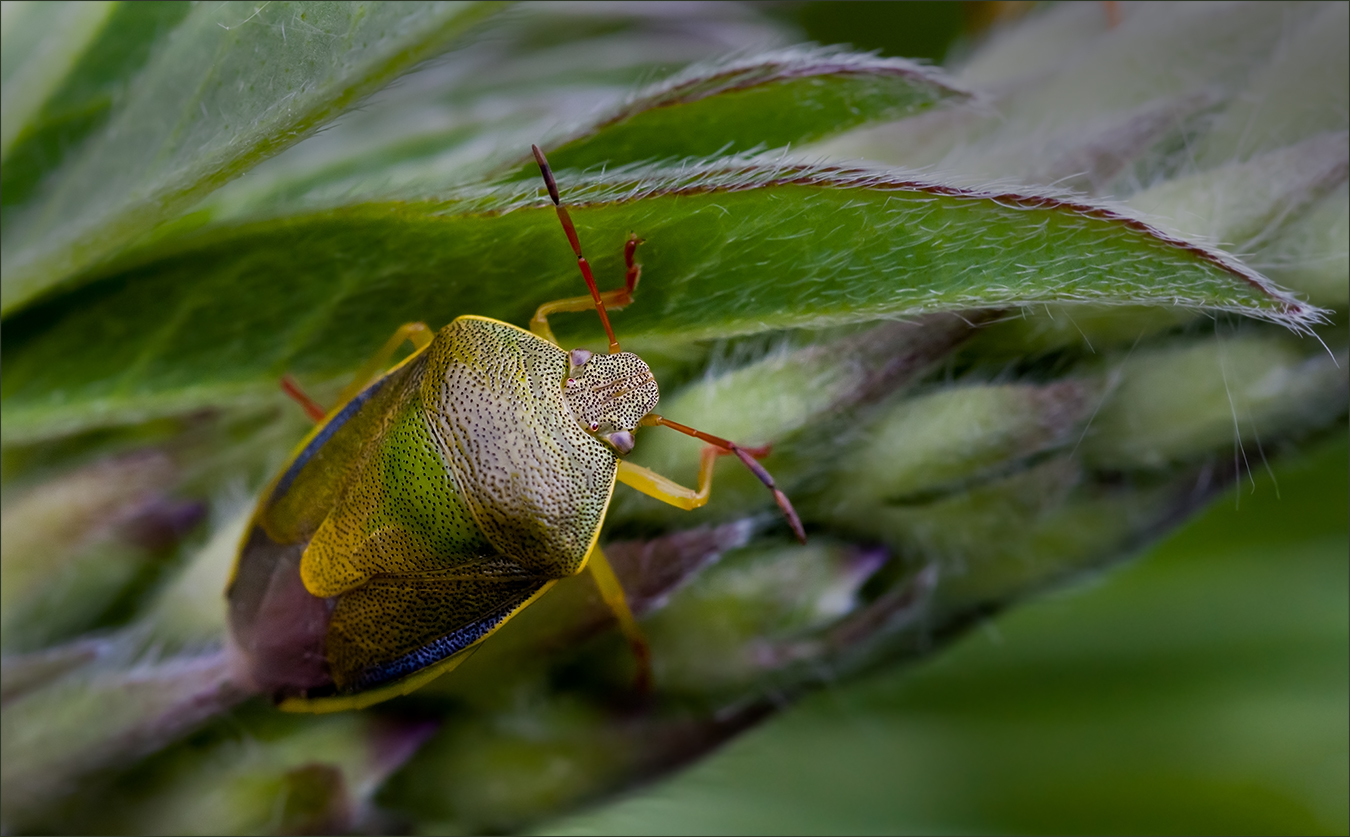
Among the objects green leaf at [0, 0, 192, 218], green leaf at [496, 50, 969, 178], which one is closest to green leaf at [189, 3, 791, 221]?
green leaf at [496, 50, 969, 178]

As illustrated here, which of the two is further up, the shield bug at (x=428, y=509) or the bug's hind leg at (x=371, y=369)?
the bug's hind leg at (x=371, y=369)

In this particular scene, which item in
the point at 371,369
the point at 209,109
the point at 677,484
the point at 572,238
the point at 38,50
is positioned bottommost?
the point at 677,484

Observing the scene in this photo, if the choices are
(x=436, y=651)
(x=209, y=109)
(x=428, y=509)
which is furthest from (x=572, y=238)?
(x=436, y=651)

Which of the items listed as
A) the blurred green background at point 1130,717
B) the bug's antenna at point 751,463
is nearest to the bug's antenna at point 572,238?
the bug's antenna at point 751,463

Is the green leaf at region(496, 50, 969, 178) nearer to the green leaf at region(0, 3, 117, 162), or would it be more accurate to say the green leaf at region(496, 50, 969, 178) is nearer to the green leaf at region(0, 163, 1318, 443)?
the green leaf at region(0, 163, 1318, 443)

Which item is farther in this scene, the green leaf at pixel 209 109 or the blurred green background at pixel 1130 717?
the blurred green background at pixel 1130 717

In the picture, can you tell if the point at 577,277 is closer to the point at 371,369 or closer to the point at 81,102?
the point at 371,369

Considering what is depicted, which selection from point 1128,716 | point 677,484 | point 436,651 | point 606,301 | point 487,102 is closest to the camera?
point 606,301

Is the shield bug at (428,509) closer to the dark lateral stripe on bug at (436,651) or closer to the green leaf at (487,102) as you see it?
the dark lateral stripe on bug at (436,651)
